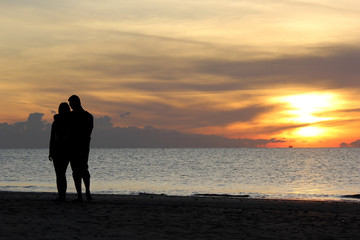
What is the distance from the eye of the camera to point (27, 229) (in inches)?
325

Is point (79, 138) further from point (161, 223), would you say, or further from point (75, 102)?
point (161, 223)

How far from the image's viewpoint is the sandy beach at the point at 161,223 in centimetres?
818

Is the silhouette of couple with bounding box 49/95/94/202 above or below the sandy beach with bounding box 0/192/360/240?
above

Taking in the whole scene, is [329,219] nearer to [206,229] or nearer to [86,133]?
[206,229]

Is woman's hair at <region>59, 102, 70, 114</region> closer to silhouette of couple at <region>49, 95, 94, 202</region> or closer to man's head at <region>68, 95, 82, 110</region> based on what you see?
silhouette of couple at <region>49, 95, 94, 202</region>

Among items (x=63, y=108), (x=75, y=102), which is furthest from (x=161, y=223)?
(x=63, y=108)

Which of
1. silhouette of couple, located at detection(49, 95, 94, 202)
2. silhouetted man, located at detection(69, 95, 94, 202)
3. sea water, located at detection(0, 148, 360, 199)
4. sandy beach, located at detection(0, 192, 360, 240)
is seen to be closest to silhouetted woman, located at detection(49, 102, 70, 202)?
silhouette of couple, located at detection(49, 95, 94, 202)

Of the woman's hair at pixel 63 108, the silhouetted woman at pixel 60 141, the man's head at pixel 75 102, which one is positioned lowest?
the silhouetted woman at pixel 60 141

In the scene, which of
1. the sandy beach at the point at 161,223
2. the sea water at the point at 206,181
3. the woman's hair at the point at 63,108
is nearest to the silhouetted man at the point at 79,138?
the woman's hair at the point at 63,108

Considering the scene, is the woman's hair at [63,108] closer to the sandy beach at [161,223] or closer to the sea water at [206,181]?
the sandy beach at [161,223]

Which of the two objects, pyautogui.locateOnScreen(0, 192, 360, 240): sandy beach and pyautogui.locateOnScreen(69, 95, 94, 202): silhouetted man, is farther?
pyautogui.locateOnScreen(69, 95, 94, 202): silhouetted man

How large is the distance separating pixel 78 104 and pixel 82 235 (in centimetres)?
515

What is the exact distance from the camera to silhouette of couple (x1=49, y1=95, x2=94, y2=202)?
12.6 m

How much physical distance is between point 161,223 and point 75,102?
4.39 meters
